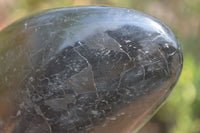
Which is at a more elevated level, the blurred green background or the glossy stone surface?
the glossy stone surface

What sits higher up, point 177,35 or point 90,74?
point 90,74

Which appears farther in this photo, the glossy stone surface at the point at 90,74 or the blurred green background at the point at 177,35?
the blurred green background at the point at 177,35

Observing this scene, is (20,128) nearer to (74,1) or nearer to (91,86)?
(91,86)

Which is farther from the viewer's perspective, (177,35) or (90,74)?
(177,35)

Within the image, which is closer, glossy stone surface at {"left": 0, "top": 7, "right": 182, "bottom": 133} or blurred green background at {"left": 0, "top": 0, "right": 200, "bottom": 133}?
glossy stone surface at {"left": 0, "top": 7, "right": 182, "bottom": 133}

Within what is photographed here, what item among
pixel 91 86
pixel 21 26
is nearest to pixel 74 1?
pixel 21 26
